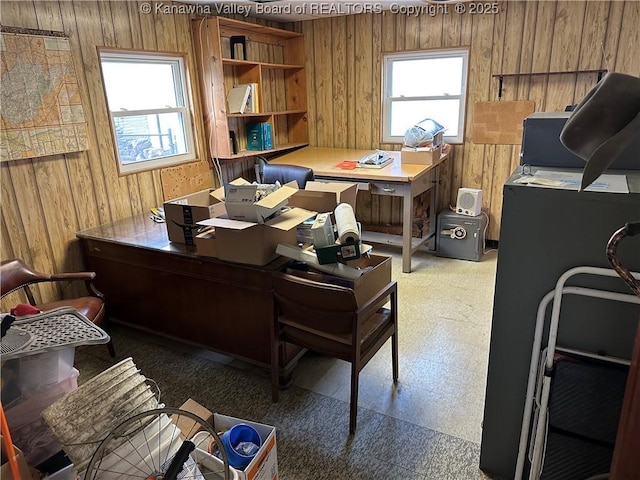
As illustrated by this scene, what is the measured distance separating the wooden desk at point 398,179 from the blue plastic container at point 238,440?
2.39 m

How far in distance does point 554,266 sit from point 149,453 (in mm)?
1356

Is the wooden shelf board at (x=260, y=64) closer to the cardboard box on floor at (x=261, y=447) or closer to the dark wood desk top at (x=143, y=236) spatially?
the dark wood desk top at (x=143, y=236)

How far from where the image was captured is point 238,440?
60.6 inches

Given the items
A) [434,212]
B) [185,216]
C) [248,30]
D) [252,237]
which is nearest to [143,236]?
[185,216]

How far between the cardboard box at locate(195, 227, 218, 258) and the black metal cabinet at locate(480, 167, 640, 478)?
1388 millimetres

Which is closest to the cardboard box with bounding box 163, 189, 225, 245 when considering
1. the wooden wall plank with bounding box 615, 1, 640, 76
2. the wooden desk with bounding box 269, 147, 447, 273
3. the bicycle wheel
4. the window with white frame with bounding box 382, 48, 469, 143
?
the bicycle wheel

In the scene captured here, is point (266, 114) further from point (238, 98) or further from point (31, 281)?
point (31, 281)

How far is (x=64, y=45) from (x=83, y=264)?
1380 millimetres

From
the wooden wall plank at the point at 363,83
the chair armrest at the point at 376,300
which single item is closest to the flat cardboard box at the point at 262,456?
the chair armrest at the point at 376,300

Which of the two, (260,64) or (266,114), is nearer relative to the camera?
(260,64)

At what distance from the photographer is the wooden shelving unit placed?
12.0 feet

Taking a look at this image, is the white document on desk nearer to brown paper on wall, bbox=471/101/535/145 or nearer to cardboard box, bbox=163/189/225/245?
cardboard box, bbox=163/189/225/245

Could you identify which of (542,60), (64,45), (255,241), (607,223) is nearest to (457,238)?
(542,60)

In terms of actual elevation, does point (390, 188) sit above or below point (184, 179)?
below
